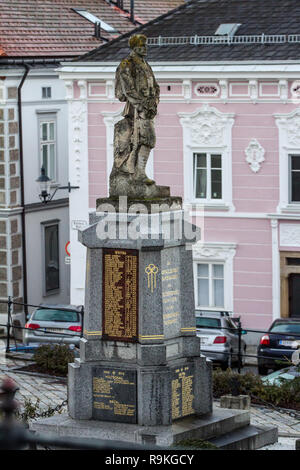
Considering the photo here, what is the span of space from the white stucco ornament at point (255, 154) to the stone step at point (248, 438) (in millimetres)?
13675

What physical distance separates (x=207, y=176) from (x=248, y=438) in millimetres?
14761

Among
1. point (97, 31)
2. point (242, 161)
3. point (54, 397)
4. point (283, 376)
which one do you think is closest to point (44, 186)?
point (242, 161)

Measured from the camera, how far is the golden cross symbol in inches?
664

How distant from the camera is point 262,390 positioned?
20.9m

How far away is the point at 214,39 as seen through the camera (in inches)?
1258

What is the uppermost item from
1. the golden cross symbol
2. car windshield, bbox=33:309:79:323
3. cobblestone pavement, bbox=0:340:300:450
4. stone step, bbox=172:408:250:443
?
the golden cross symbol

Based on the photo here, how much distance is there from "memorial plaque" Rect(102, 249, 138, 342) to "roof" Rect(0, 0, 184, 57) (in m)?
17.6

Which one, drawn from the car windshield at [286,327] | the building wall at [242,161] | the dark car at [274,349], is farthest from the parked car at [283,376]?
the building wall at [242,161]

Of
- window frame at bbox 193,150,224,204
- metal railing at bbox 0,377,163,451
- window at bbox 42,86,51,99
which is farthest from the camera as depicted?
window at bbox 42,86,51,99

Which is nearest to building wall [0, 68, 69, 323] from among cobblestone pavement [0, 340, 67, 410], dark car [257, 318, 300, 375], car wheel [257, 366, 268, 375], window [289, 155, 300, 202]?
window [289, 155, 300, 202]

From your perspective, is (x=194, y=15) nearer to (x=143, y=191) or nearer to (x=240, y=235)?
(x=240, y=235)

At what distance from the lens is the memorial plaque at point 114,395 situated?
55.9 feet

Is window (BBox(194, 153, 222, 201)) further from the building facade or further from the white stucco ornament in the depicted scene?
the building facade
